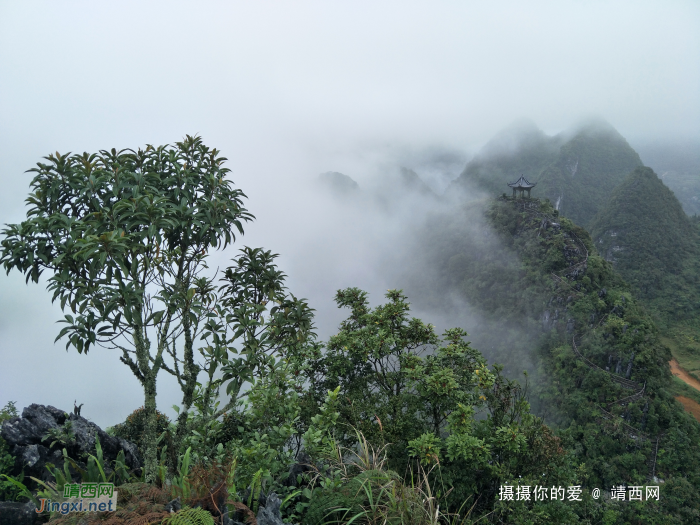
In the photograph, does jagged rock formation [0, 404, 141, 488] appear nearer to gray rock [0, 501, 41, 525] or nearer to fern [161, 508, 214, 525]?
gray rock [0, 501, 41, 525]

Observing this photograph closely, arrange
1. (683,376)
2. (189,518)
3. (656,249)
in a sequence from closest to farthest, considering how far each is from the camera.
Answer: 1. (189,518)
2. (683,376)
3. (656,249)

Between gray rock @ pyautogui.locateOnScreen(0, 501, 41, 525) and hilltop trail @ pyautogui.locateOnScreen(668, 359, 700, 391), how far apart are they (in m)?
38.5

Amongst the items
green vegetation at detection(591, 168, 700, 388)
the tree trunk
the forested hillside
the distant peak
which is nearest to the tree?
the tree trunk

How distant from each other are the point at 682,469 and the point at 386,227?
241 ft

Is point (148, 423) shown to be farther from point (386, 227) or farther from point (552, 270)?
point (386, 227)

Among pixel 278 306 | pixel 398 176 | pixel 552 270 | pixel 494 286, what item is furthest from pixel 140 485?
pixel 398 176

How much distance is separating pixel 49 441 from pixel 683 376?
132 ft

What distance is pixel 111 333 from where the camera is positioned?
339 centimetres

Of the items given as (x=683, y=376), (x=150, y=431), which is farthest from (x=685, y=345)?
(x=150, y=431)

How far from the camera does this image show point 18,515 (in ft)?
8.72

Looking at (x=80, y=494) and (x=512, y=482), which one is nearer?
(x=80, y=494)

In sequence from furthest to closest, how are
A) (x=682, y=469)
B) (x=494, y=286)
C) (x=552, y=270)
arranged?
(x=494, y=286) < (x=552, y=270) < (x=682, y=469)

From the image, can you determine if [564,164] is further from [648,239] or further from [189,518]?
[189,518]

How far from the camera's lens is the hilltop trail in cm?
2969
